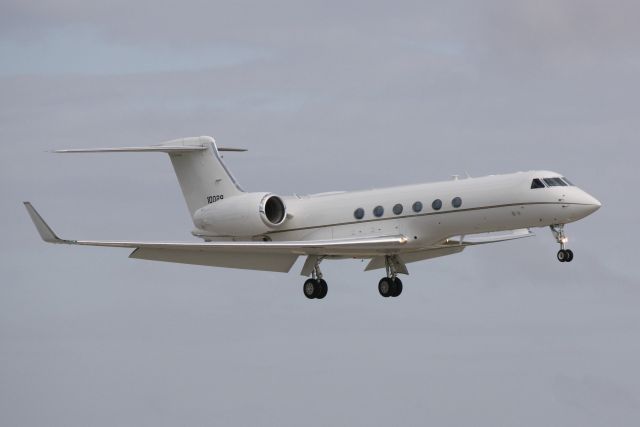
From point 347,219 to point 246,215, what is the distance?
311 centimetres

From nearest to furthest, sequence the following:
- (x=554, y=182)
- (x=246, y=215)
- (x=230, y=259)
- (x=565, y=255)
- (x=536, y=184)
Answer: (x=565, y=255), (x=536, y=184), (x=554, y=182), (x=246, y=215), (x=230, y=259)

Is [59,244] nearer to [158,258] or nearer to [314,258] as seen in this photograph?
[158,258]

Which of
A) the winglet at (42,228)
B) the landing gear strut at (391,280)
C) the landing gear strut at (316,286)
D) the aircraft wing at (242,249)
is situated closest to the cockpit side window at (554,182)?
the aircraft wing at (242,249)

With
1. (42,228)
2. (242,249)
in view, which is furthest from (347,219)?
(42,228)

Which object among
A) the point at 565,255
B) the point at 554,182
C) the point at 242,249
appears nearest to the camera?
the point at 565,255

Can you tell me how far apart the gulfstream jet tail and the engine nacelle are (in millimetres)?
852

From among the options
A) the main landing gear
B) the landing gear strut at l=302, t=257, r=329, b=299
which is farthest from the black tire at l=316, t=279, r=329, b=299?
the main landing gear

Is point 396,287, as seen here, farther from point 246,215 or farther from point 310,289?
point 246,215

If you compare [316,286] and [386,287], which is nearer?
[316,286]

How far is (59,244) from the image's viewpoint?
39.8 metres

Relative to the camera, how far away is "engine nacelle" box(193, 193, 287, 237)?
43.3 meters

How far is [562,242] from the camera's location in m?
39.4

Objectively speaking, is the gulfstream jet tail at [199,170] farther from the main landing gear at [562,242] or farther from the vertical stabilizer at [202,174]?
the main landing gear at [562,242]

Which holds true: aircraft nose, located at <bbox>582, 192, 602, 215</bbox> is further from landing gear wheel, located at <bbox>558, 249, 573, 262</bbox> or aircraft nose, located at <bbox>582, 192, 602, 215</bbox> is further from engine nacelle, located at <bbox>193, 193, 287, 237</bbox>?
engine nacelle, located at <bbox>193, 193, 287, 237</bbox>
